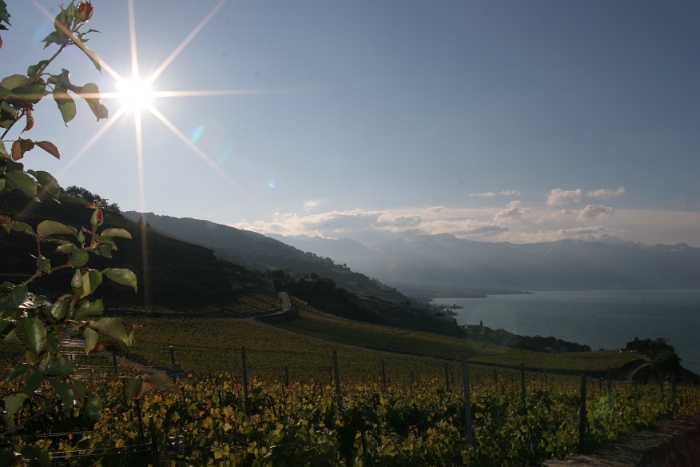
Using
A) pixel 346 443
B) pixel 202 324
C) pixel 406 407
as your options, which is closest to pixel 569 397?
pixel 406 407

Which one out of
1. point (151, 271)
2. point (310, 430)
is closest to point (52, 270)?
point (310, 430)

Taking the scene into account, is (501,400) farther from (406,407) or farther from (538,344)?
(538,344)

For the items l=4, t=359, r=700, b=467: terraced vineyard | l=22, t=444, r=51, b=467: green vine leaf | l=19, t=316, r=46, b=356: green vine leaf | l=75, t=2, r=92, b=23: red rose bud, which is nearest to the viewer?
l=19, t=316, r=46, b=356: green vine leaf

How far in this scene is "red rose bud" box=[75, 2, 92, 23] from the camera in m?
1.38

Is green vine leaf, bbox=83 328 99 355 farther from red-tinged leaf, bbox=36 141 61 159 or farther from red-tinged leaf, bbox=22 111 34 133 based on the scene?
red-tinged leaf, bbox=22 111 34 133

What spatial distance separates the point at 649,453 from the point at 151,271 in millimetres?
68972

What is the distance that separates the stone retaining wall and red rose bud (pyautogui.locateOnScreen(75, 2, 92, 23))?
6197mm

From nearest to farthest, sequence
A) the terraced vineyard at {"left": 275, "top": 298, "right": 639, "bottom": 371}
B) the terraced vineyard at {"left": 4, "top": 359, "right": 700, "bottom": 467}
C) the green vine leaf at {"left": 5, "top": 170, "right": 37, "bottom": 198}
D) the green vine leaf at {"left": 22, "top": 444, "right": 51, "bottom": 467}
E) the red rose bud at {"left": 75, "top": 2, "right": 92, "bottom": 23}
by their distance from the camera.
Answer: the green vine leaf at {"left": 5, "top": 170, "right": 37, "bottom": 198} < the green vine leaf at {"left": 22, "top": 444, "right": 51, "bottom": 467} < the red rose bud at {"left": 75, "top": 2, "right": 92, "bottom": 23} < the terraced vineyard at {"left": 4, "top": 359, "right": 700, "bottom": 467} < the terraced vineyard at {"left": 275, "top": 298, "right": 639, "bottom": 371}

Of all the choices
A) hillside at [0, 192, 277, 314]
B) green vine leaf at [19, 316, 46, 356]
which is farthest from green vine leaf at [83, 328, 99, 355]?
hillside at [0, 192, 277, 314]

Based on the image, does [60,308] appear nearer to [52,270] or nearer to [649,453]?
[52,270]

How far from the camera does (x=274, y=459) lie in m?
4.16

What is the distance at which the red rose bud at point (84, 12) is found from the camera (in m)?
1.38

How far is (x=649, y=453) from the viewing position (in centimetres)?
541

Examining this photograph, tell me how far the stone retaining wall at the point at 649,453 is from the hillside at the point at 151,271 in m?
51.7
